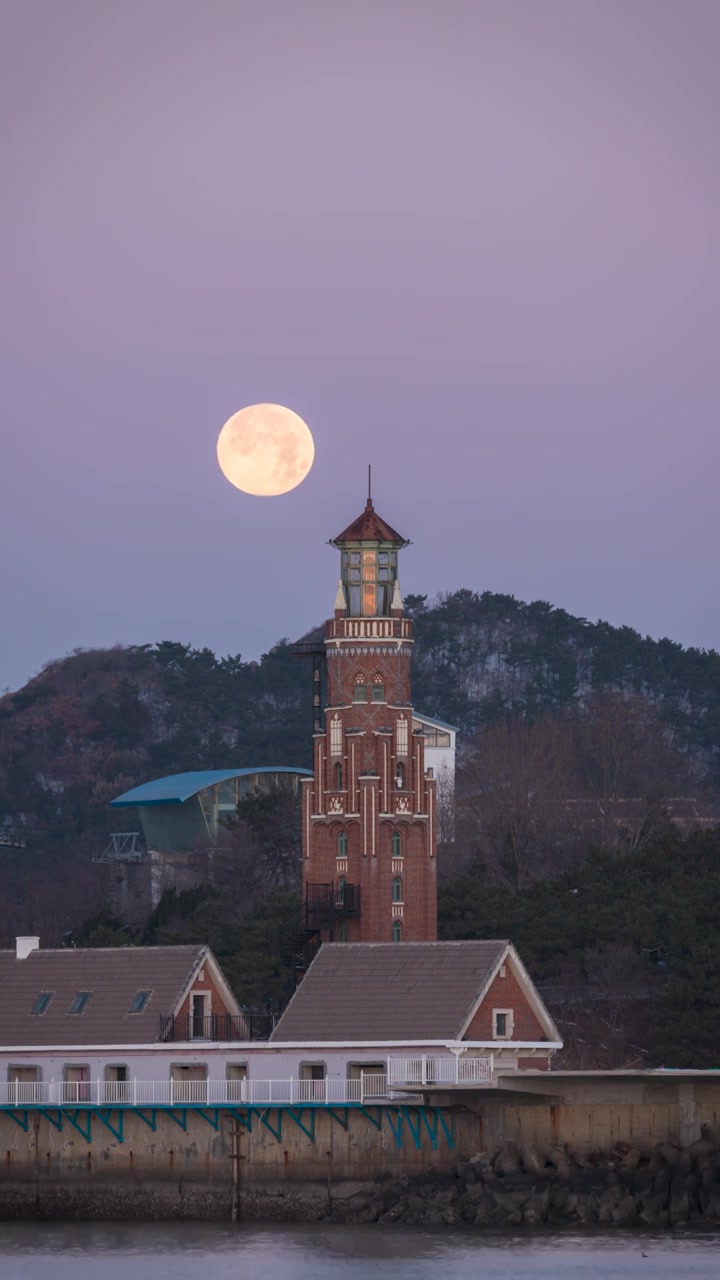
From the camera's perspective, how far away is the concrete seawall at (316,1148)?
73125mm

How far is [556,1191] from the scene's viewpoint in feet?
232

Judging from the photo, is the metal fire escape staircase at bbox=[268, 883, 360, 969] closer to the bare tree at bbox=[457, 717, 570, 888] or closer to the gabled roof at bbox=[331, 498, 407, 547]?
the gabled roof at bbox=[331, 498, 407, 547]

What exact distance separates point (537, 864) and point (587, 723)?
39.2 meters

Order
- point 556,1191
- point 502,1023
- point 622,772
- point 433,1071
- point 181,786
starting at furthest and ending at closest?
1. point 622,772
2. point 181,786
3. point 502,1023
4. point 433,1071
5. point 556,1191

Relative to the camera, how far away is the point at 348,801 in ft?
314

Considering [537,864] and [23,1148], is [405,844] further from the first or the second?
[537,864]

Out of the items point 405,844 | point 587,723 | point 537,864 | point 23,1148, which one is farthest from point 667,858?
point 587,723

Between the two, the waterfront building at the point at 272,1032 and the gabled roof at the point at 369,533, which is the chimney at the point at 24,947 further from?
the gabled roof at the point at 369,533

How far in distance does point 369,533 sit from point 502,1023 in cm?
2443

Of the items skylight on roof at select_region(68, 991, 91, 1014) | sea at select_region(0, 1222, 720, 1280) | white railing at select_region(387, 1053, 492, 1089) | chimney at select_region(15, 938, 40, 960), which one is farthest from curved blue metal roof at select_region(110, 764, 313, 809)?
sea at select_region(0, 1222, 720, 1280)

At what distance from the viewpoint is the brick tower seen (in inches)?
3713

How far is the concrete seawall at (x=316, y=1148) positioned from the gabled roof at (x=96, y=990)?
3109 mm

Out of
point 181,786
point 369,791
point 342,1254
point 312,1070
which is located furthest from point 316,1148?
point 181,786

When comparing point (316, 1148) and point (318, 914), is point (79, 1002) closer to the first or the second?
point (316, 1148)
